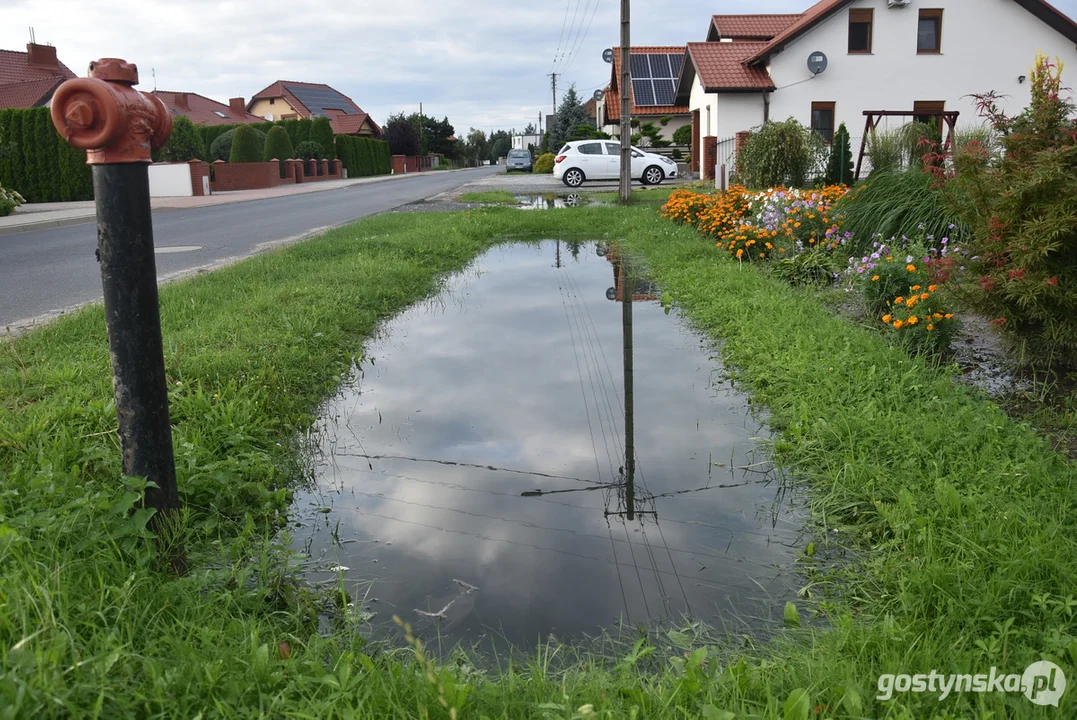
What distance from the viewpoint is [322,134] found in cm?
5650

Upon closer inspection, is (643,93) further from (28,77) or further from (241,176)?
(28,77)

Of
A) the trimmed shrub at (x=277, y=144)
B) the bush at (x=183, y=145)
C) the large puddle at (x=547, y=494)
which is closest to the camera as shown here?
the large puddle at (x=547, y=494)

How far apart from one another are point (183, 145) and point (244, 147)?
21.1 ft

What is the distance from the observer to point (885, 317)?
20.5 feet

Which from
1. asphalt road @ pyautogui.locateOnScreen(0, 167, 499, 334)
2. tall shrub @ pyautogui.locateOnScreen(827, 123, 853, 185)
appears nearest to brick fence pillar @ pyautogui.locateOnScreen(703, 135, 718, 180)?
tall shrub @ pyautogui.locateOnScreen(827, 123, 853, 185)

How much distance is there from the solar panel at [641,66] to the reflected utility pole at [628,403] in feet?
126

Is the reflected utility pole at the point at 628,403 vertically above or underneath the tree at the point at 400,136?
underneath

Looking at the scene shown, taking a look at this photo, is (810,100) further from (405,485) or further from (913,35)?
(405,485)

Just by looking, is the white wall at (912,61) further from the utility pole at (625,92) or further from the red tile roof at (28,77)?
the red tile roof at (28,77)

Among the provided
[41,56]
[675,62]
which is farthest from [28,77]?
[675,62]

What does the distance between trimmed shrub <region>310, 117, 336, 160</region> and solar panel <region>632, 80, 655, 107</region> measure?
20924 millimetres

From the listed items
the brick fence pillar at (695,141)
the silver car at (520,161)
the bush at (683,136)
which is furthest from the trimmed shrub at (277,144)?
the brick fence pillar at (695,141)

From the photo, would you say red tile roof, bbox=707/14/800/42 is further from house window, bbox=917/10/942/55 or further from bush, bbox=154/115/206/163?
bush, bbox=154/115/206/163

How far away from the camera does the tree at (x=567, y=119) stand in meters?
59.0
